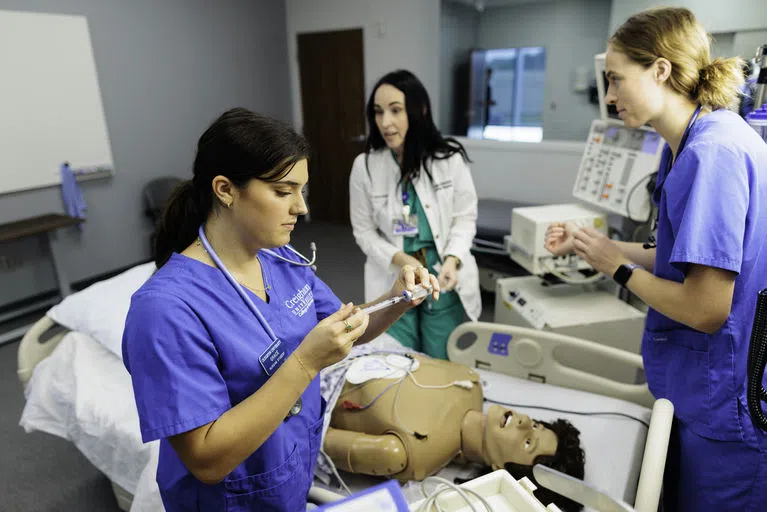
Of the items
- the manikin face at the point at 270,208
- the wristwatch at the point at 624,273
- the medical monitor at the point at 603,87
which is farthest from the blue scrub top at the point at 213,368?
the medical monitor at the point at 603,87

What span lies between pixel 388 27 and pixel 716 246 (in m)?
4.38

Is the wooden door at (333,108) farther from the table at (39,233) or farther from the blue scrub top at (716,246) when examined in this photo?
the blue scrub top at (716,246)

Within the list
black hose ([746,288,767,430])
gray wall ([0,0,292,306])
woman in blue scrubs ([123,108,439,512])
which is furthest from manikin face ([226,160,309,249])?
gray wall ([0,0,292,306])

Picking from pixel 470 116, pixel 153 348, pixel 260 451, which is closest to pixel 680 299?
pixel 260 451

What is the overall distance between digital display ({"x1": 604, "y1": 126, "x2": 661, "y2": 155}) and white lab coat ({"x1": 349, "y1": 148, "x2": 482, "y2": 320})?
80 cm

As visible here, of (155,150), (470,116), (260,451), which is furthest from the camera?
(470,116)

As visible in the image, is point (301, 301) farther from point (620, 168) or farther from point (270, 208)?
point (620, 168)

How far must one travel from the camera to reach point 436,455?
141cm

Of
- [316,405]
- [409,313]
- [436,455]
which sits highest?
[316,405]

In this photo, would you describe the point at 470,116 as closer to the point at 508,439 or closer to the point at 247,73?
the point at 247,73

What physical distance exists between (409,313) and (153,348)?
4.26 ft

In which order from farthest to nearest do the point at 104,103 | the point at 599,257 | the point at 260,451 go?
the point at 104,103, the point at 599,257, the point at 260,451

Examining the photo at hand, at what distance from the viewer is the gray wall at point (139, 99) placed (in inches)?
148

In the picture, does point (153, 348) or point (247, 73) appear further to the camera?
point (247, 73)
